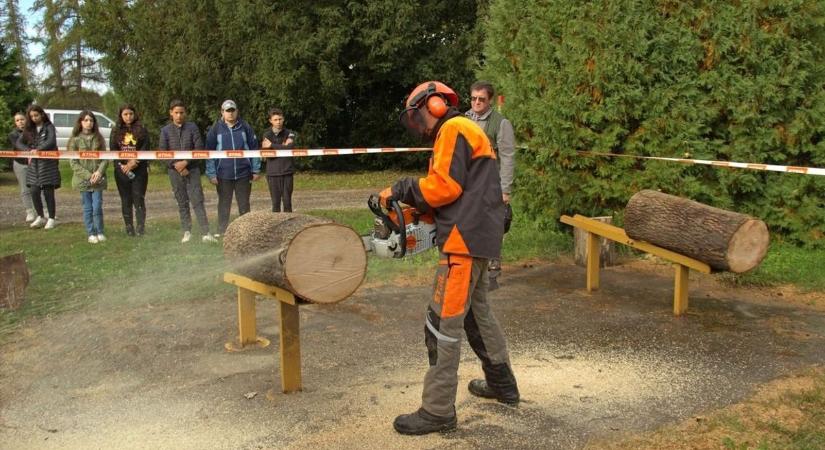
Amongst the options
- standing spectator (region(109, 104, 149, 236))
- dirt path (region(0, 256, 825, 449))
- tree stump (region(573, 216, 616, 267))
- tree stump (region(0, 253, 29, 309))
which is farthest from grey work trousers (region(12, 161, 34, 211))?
tree stump (region(573, 216, 616, 267))

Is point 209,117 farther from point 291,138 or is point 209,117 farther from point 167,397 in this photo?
point 167,397

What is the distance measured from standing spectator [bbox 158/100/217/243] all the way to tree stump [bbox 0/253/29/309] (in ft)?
12.9

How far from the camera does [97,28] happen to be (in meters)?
22.2

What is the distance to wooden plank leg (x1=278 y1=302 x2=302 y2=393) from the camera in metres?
4.50

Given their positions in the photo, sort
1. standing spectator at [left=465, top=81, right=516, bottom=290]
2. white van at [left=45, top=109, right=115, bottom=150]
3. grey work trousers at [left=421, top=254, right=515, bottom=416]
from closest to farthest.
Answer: grey work trousers at [left=421, top=254, right=515, bottom=416]
standing spectator at [left=465, top=81, right=516, bottom=290]
white van at [left=45, top=109, right=115, bottom=150]

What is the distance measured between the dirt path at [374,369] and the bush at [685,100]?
73.4 inches

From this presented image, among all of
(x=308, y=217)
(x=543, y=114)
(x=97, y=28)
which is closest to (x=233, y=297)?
(x=308, y=217)

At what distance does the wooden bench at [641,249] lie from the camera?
6355 millimetres

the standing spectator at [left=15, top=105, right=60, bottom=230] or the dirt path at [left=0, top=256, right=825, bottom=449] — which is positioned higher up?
the standing spectator at [left=15, top=105, right=60, bottom=230]

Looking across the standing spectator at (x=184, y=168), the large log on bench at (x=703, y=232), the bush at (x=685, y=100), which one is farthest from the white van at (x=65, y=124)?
the large log on bench at (x=703, y=232)

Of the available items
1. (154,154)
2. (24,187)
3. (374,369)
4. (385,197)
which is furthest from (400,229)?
(24,187)

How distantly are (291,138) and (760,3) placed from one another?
6111 millimetres

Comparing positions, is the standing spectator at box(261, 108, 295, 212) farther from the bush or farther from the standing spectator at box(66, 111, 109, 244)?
the bush

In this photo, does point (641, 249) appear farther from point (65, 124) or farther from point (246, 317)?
point (65, 124)
